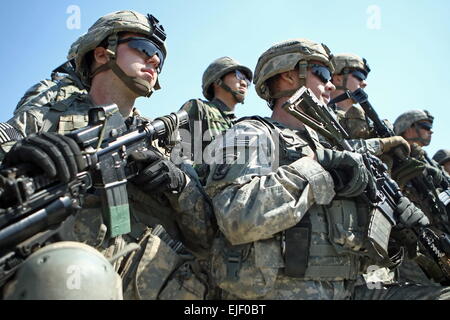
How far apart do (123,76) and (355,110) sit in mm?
3803

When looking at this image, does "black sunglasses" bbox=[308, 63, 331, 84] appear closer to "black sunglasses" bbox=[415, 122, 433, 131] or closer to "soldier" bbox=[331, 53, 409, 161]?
"soldier" bbox=[331, 53, 409, 161]

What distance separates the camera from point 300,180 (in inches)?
150

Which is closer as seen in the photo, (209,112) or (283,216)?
(283,216)

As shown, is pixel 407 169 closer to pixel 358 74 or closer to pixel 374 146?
Answer: pixel 374 146

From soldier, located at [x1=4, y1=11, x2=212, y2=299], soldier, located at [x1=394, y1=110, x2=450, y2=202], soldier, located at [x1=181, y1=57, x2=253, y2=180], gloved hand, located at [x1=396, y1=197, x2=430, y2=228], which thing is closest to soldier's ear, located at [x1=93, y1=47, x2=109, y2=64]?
soldier, located at [x1=4, y1=11, x2=212, y2=299]

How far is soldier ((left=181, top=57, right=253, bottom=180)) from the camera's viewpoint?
21.9 ft

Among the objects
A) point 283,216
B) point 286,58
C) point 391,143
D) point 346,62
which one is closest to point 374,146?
point 391,143

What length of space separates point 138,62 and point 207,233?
147 cm

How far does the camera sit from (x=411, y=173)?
20.9 ft

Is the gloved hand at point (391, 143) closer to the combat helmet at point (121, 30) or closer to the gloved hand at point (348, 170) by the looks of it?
the gloved hand at point (348, 170)

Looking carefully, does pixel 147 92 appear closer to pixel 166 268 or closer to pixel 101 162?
pixel 101 162

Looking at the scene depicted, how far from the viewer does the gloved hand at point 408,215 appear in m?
4.45

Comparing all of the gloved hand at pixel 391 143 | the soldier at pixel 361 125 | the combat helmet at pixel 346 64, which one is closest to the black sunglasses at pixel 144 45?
the soldier at pixel 361 125
